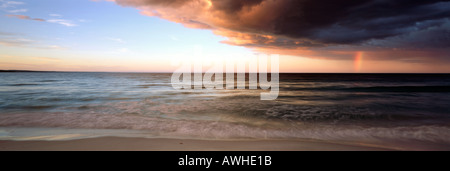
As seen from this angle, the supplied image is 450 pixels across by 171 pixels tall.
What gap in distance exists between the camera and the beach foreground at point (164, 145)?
187 inches

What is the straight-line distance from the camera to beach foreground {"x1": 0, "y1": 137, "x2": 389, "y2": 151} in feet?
15.6

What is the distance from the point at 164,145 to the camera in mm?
5039

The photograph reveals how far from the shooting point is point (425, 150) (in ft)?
16.7
